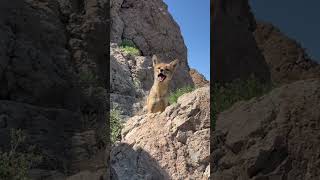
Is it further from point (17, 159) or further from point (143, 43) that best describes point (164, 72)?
point (143, 43)

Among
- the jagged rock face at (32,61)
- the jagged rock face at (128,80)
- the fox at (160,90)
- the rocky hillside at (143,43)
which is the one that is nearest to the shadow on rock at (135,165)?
the fox at (160,90)

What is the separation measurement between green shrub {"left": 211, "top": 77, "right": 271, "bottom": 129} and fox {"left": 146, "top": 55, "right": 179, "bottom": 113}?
2.75m

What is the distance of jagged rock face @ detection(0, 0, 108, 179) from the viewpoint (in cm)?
369

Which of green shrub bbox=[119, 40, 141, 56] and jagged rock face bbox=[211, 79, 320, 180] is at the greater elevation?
green shrub bbox=[119, 40, 141, 56]

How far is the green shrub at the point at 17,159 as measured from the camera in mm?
3439

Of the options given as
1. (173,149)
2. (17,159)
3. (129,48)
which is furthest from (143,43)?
(17,159)

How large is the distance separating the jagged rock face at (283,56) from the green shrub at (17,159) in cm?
182

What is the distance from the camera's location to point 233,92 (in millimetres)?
2994

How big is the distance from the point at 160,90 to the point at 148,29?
520 cm

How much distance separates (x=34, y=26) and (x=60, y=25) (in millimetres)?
292

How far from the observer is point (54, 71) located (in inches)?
155

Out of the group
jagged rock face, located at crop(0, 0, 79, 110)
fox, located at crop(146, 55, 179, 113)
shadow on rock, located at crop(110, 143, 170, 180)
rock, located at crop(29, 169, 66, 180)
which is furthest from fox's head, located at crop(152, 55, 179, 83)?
rock, located at crop(29, 169, 66, 180)

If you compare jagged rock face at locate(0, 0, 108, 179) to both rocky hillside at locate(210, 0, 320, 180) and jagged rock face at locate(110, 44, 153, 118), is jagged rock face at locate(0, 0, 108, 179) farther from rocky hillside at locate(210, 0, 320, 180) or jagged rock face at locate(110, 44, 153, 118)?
jagged rock face at locate(110, 44, 153, 118)

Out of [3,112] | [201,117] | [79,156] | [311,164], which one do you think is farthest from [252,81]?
[201,117]
